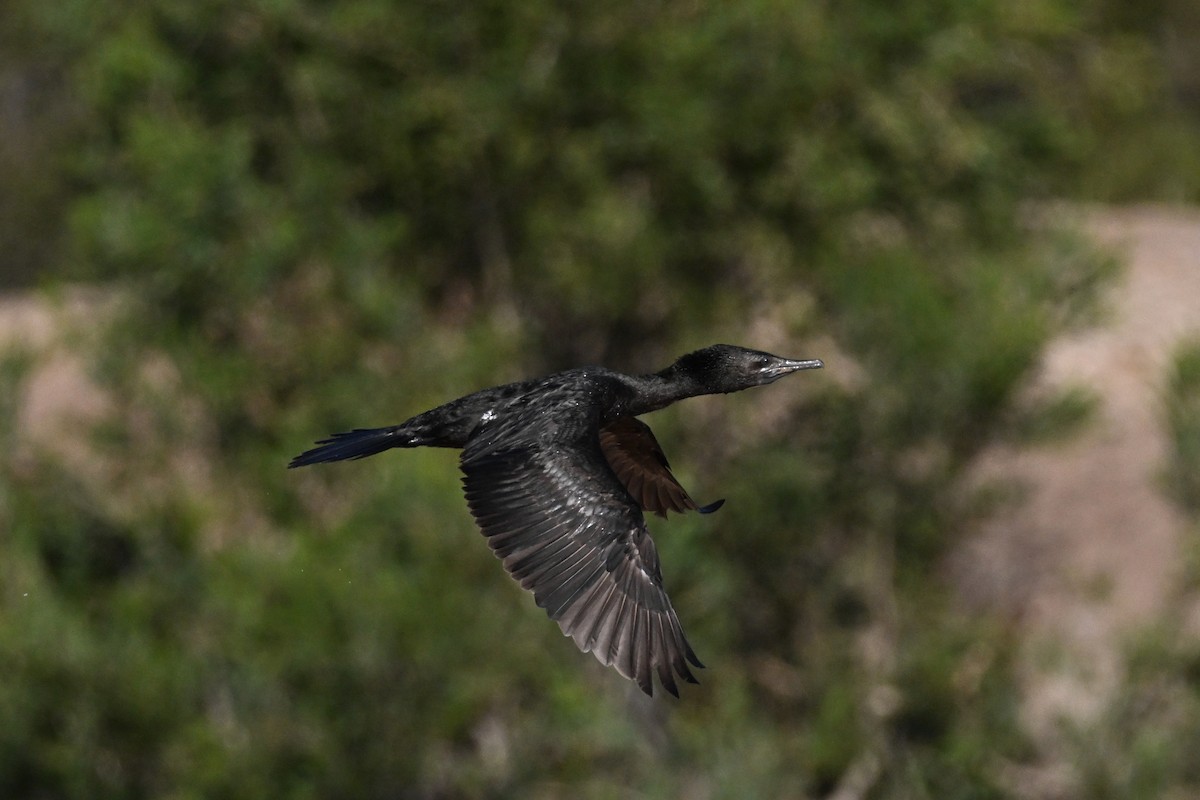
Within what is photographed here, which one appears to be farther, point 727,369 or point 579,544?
point 727,369

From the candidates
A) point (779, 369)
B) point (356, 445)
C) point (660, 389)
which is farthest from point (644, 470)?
point (356, 445)

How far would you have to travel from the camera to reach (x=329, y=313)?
2266 centimetres

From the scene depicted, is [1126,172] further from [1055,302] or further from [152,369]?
[152,369]

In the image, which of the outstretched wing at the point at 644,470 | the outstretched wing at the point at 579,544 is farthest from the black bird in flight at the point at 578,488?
the outstretched wing at the point at 644,470

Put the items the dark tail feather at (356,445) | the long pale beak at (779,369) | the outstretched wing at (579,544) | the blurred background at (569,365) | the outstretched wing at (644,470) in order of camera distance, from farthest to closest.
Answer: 1. the blurred background at (569,365)
2. the outstretched wing at (644,470)
3. the long pale beak at (779,369)
4. the dark tail feather at (356,445)
5. the outstretched wing at (579,544)

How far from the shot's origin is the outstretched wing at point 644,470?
9.34 meters

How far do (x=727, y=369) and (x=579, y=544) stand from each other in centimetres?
125

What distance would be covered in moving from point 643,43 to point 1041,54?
17.6 feet

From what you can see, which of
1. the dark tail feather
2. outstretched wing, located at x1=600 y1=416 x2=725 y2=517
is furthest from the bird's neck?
the dark tail feather

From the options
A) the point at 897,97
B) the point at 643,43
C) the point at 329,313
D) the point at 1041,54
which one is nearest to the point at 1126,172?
the point at 1041,54

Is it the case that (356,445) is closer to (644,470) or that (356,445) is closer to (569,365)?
(644,470)

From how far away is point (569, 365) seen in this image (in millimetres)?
23578

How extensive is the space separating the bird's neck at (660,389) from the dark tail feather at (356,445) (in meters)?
0.91

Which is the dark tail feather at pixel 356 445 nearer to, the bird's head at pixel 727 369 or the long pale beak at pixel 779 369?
the bird's head at pixel 727 369
